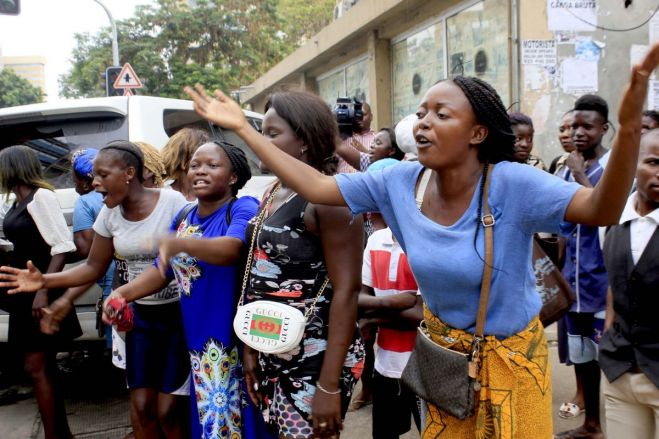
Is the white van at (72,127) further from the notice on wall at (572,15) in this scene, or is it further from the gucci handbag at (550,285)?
the notice on wall at (572,15)

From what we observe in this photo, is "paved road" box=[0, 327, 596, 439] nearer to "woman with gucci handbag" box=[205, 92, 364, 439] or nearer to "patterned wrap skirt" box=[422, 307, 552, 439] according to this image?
"woman with gucci handbag" box=[205, 92, 364, 439]

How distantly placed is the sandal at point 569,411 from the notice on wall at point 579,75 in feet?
14.1

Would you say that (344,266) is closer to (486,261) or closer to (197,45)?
(486,261)

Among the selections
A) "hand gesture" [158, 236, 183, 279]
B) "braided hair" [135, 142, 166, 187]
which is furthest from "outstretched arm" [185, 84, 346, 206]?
"braided hair" [135, 142, 166, 187]

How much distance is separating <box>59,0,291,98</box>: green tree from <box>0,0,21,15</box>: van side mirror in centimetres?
1381

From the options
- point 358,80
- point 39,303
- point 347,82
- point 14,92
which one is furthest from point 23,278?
point 14,92

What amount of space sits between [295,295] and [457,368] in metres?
0.67

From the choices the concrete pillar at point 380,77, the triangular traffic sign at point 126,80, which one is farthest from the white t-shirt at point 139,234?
the concrete pillar at point 380,77

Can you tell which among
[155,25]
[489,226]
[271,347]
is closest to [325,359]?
[271,347]

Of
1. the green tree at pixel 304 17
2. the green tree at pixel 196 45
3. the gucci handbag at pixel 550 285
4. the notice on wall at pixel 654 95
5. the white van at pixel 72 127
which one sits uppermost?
the green tree at pixel 304 17

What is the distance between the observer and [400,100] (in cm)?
1191

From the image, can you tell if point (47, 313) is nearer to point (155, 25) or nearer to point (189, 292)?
point (189, 292)

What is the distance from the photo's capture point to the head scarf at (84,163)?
4.06 m

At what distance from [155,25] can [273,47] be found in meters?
4.64
